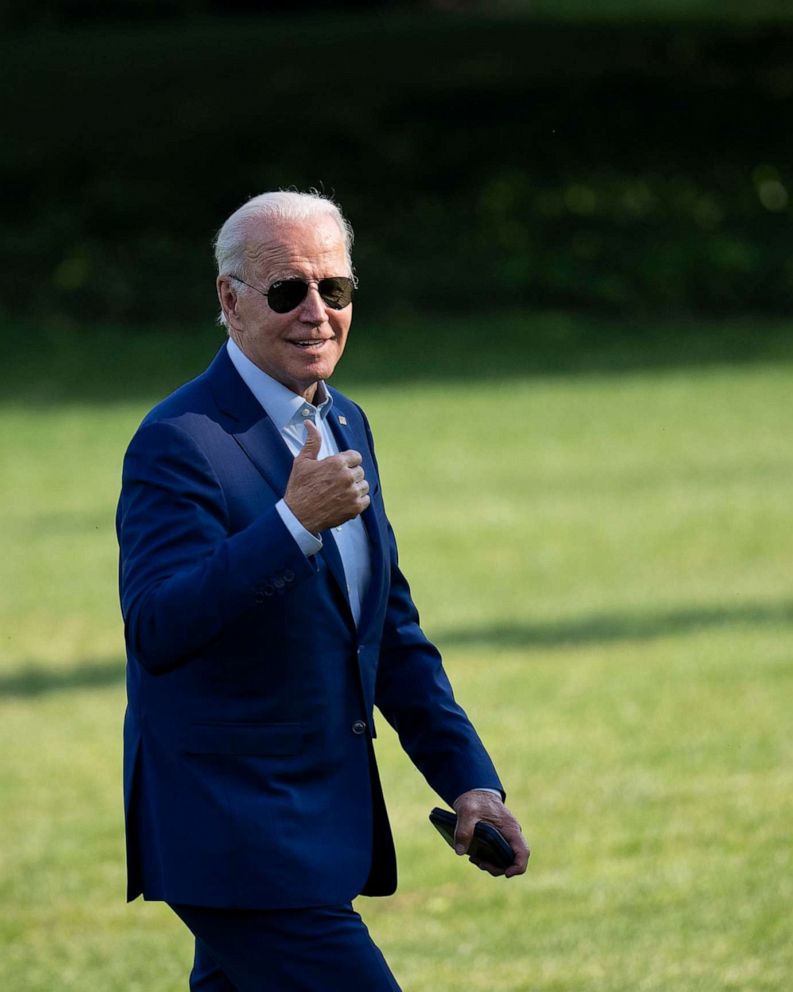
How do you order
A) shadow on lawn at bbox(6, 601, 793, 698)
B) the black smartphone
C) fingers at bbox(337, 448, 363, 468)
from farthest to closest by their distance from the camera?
shadow on lawn at bbox(6, 601, 793, 698) → the black smartphone → fingers at bbox(337, 448, 363, 468)

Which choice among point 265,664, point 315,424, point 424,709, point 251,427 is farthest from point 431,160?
point 265,664

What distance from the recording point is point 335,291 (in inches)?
148

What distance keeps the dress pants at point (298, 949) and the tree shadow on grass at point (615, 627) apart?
27.5 ft

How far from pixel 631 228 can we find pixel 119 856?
19.3m

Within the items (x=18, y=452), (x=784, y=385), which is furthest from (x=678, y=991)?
(x=784, y=385)

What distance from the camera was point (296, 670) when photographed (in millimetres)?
3691

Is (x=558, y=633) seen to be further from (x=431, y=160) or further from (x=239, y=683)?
(x=431, y=160)

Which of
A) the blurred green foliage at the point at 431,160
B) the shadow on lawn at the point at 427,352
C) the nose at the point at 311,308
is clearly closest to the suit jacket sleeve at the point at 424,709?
the nose at the point at 311,308

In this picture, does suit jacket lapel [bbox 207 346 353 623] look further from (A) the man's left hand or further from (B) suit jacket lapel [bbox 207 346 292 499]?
(A) the man's left hand

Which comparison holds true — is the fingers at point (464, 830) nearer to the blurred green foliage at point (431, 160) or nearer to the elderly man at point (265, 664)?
the elderly man at point (265, 664)

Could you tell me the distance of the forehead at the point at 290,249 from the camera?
3725mm

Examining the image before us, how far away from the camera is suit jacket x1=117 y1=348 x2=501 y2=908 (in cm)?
348

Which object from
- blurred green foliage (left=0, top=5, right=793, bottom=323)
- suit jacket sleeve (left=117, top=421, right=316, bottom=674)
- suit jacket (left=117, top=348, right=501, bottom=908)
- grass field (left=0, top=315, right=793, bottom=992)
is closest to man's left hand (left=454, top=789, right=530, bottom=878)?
suit jacket (left=117, top=348, right=501, bottom=908)

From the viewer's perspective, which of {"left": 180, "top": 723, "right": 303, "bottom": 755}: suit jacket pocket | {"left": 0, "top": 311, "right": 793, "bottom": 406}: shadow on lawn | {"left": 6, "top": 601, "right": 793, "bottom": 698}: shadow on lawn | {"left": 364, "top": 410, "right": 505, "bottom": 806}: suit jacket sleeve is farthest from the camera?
{"left": 0, "top": 311, "right": 793, "bottom": 406}: shadow on lawn
